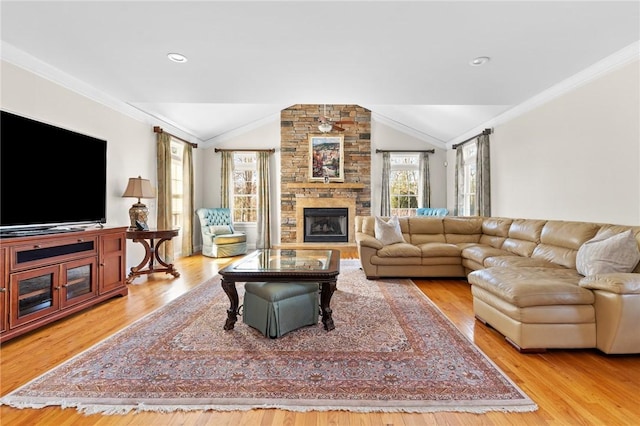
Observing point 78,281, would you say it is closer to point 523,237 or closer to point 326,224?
point 523,237

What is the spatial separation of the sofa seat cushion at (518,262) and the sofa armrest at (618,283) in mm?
990

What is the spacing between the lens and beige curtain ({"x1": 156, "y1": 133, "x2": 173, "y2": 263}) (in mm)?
5266

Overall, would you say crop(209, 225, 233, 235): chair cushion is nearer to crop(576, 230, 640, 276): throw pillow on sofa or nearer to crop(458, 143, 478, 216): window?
crop(458, 143, 478, 216): window

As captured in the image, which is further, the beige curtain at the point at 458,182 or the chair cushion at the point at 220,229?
the beige curtain at the point at 458,182

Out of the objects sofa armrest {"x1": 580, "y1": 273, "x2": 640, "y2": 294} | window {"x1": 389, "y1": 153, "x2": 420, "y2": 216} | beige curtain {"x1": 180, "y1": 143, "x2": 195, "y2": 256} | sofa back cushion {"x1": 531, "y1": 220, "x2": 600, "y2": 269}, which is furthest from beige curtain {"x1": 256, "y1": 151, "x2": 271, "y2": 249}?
sofa armrest {"x1": 580, "y1": 273, "x2": 640, "y2": 294}

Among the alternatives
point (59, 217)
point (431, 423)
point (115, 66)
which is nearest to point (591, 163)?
point (431, 423)

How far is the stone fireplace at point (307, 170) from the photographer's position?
7465 mm

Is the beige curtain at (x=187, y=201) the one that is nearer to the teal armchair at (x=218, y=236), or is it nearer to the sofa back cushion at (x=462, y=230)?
the teal armchair at (x=218, y=236)

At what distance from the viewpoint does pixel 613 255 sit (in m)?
2.49

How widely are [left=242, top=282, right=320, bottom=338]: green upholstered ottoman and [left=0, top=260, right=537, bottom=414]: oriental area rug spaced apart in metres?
0.08

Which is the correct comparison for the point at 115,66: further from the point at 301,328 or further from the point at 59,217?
the point at 301,328

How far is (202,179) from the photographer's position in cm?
750

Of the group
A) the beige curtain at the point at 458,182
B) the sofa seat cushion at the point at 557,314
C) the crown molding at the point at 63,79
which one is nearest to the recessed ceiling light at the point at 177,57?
the crown molding at the point at 63,79


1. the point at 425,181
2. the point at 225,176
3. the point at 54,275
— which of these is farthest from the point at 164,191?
the point at 425,181
